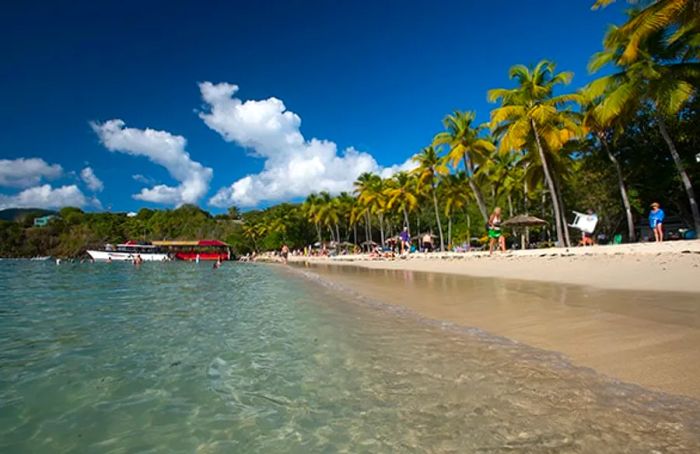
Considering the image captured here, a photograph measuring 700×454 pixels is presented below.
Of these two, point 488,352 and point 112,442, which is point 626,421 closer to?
point 488,352

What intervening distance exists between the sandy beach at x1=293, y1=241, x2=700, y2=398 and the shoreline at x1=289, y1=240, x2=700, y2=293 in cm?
2

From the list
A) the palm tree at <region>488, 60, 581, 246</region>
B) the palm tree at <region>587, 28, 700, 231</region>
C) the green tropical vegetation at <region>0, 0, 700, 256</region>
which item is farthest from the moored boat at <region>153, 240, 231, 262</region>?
the palm tree at <region>587, 28, 700, 231</region>

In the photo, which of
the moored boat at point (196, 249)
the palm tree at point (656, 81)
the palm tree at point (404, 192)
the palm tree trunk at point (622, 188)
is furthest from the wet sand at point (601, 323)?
the moored boat at point (196, 249)

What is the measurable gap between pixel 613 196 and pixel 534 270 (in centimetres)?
1727

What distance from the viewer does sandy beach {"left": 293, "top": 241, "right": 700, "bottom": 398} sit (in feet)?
11.9

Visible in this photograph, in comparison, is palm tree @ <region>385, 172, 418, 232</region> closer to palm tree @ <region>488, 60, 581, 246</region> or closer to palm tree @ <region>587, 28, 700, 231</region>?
palm tree @ <region>488, 60, 581, 246</region>

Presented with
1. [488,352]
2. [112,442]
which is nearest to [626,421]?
[488,352]

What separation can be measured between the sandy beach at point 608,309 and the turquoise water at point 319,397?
1.47 feet

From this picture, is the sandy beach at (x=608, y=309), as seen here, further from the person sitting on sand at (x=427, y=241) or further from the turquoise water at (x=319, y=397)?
the person sitting on sand at (x=427, y=241)

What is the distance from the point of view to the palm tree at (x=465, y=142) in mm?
29984

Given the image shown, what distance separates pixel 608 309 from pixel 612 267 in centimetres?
A: 637

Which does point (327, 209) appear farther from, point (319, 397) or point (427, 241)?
point (319, 397)

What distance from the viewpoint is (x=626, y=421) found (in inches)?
99.9

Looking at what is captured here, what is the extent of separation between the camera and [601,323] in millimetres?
5211
